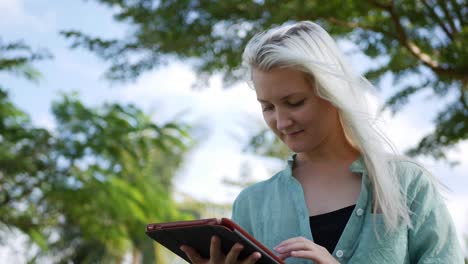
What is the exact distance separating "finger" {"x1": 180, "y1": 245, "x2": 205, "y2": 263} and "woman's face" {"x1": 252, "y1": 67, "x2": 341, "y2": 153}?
0.40m

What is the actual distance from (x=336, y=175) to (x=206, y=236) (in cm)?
48

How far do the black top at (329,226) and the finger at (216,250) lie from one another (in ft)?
0.99

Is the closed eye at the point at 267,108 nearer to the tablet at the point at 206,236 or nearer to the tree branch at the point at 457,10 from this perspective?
the tablet at the point at 206,236

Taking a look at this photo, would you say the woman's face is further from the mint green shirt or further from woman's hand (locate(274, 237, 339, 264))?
woman's hand (locate(274, 237, 339, 264))

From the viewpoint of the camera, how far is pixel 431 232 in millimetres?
1787

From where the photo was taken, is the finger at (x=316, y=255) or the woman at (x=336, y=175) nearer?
the finger at (x=316, y=255)

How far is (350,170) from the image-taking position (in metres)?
1.93

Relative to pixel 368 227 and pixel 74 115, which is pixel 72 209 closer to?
pixel 74 115

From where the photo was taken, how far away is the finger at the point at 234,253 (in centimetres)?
162

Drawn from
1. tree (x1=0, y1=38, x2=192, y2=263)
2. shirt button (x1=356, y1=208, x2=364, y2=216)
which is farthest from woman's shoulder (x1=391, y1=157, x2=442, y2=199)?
tree (x1=0, y1=38, x2=192, y2=263)

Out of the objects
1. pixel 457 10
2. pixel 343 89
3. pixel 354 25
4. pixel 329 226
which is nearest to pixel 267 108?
pixel 343 89

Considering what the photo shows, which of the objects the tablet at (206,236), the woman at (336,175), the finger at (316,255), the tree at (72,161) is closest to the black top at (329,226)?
the woman at (336,175)

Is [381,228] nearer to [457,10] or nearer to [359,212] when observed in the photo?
[359,212]

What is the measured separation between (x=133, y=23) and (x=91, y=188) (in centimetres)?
220
